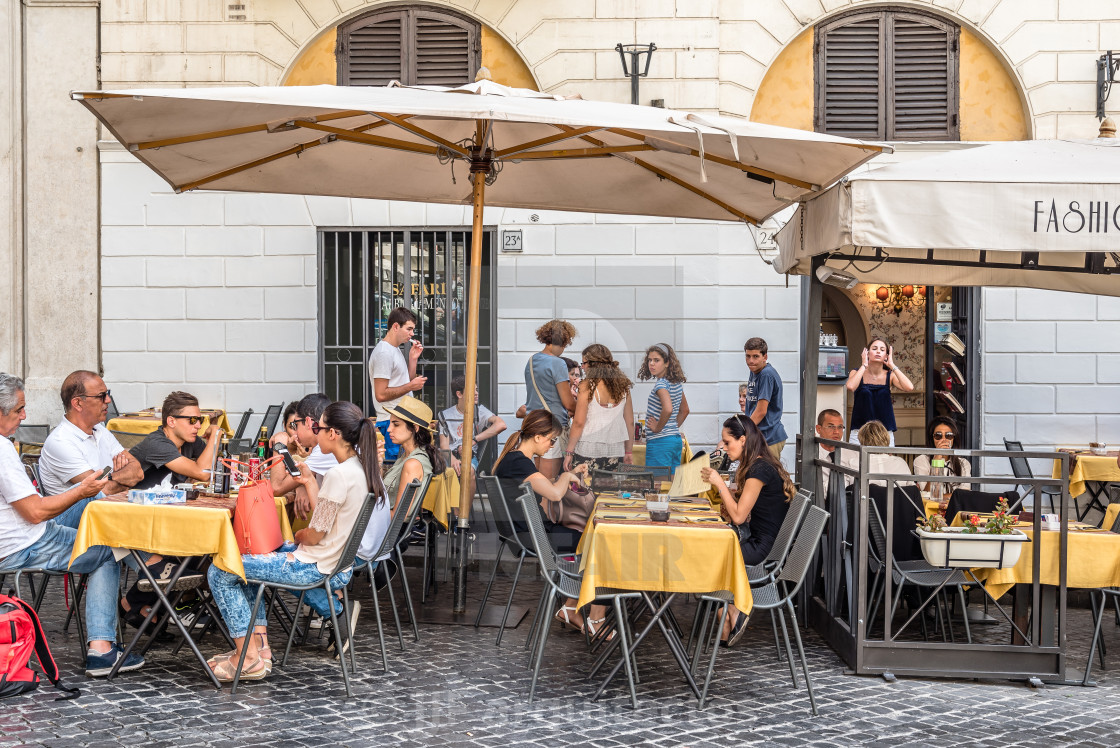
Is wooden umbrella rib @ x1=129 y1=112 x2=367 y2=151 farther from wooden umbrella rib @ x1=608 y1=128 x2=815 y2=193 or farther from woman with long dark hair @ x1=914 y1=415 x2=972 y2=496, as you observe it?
woman with long dark hair @ x1=914 y1=415 x2=972 y2=496

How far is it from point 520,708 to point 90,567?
241cm

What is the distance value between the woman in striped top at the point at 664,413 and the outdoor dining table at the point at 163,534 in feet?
12.5

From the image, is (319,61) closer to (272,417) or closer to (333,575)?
(272,417)

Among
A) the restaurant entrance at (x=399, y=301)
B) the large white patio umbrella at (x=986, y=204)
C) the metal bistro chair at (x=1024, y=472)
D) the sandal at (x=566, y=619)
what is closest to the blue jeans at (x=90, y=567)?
the sandal at (x=566, y=619)

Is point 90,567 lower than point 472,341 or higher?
lower

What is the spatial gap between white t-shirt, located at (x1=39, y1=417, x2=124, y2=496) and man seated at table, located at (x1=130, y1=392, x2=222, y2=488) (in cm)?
18

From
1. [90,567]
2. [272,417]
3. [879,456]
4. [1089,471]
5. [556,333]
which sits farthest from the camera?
[272,417]

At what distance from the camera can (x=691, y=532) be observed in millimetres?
5184

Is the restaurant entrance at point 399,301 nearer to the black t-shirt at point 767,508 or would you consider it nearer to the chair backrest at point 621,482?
the chair backrest at point 621,482

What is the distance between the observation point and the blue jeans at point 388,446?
8.11m

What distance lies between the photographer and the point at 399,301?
1102 centimetres

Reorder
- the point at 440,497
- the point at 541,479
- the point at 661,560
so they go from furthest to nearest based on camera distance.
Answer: the point at 440,497 < the point at 541,479 < the point at 661,560

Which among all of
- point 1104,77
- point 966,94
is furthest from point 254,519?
point 1104,77

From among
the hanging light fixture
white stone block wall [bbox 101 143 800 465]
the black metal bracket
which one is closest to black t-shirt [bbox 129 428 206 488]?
white stone block wall [bbox 101 143 800 465]
